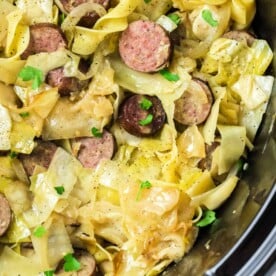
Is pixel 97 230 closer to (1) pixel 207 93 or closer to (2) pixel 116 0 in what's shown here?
(1) pixel 207 93

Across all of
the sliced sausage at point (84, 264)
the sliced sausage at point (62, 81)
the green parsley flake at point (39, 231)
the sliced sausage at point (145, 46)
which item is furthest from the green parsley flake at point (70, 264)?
the sliced sausage at point (145, 46)

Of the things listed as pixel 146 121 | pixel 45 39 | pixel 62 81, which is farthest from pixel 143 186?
pixel 45 39

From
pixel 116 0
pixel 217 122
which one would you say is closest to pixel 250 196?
pixel 217 122

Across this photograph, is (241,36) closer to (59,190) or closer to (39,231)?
(59,190)

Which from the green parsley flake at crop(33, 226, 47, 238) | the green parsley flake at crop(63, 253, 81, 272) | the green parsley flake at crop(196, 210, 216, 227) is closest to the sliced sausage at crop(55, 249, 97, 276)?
the green parsley flake at crop(63, 253, 81, 272)

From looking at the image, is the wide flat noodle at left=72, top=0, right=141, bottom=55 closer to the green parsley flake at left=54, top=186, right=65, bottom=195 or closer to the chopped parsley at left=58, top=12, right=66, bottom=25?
the chopped parsley at left=58, top=12, right=66, bottom=25
